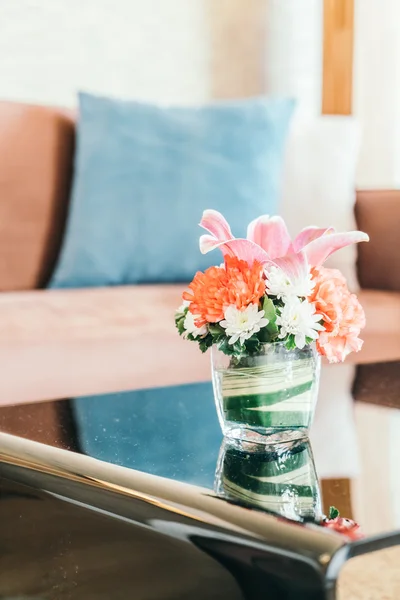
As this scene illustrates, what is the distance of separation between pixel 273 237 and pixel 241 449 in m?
0.21

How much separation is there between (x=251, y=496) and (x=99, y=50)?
238cm

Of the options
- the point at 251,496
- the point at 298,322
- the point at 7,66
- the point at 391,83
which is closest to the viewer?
the point at 251,496

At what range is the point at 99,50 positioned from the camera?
275 centimetres

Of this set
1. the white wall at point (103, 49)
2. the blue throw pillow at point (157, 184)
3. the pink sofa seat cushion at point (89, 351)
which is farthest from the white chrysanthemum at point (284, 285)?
the white wall at point (103, 49)

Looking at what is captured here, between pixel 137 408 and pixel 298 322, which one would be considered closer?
pixel 298 322

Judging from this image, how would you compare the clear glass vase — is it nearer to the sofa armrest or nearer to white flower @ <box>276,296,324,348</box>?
white flower @ <box>276,296,324,348</box>

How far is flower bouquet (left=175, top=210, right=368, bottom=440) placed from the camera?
2.42ft

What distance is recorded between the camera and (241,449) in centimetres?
78

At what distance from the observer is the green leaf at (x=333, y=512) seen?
23.3 inches

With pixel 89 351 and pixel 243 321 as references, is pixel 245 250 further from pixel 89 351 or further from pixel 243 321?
pixel 89 351

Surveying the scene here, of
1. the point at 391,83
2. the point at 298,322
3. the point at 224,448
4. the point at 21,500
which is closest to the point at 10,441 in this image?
the point at 21,500

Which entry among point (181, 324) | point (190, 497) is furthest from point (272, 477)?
point (181, 324)

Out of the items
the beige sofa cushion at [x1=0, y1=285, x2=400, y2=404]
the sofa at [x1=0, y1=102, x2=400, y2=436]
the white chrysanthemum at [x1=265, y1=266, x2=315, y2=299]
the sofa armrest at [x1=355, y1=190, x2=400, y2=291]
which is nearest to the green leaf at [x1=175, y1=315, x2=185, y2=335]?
the white chrysanthemum at [x1=265, y1=266, x2=315, y2=299]

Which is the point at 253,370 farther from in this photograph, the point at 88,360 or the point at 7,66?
the point at 7,66
